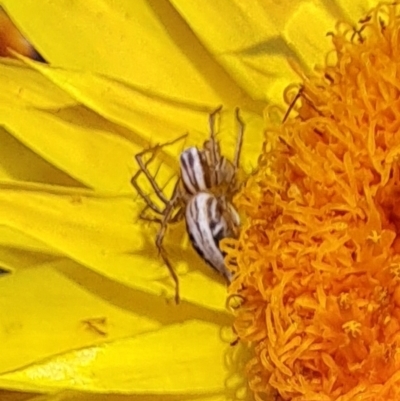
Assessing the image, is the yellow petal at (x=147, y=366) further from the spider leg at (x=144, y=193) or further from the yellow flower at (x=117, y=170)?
the spider leg at (x=144, y=193)

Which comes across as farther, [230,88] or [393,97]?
[230,88]

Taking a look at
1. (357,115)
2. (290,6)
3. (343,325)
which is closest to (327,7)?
(290,6)

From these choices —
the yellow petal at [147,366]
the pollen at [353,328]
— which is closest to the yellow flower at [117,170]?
the yellow petal at [147,366]

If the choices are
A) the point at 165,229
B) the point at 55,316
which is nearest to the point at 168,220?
the point at 165,229

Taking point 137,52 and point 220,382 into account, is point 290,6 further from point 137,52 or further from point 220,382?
point 220,382

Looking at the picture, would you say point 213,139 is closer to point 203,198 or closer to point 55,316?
Result: point 203,198

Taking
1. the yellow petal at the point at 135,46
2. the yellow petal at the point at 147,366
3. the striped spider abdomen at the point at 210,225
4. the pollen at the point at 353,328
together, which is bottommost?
the pollen at the point at 353,328

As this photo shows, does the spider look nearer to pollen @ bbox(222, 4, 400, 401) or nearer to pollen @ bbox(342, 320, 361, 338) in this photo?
pollen @ bbox(222, 4, 400, 401)
